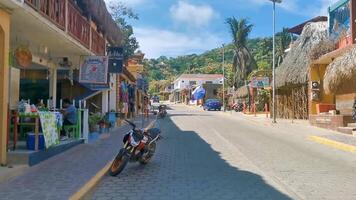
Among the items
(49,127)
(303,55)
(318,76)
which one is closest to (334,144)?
(49,127)

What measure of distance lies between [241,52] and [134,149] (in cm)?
7266

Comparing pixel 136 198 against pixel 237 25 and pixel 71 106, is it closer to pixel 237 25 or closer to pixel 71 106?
pixel 71 106

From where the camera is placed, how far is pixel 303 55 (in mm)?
32906

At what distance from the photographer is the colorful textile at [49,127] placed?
12359mm

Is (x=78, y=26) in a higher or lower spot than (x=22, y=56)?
higher

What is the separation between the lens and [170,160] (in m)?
13.5

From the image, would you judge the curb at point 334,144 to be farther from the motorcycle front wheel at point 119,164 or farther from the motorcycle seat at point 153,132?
the motorcycle front wheel at point 119,164

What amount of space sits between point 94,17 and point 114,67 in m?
3.44

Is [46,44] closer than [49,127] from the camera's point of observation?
No

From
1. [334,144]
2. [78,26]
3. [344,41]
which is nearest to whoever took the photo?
[78,26]

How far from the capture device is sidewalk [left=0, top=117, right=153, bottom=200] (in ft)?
28.4

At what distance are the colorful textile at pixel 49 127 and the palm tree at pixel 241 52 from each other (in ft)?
229

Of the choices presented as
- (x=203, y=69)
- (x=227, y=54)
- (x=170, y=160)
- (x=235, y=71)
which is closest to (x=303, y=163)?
(x=170, y=160)

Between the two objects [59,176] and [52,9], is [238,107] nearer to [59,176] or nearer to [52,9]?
[52,9]
